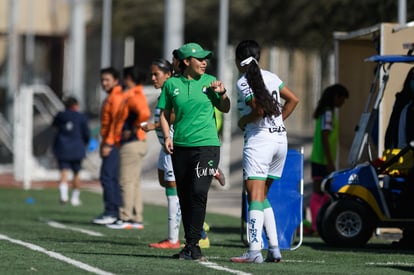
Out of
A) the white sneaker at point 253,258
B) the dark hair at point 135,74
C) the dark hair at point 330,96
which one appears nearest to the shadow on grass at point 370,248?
the dark hair at point 330,96

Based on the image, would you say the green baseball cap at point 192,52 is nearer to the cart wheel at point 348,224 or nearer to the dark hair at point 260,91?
the dark hair at point 260,91

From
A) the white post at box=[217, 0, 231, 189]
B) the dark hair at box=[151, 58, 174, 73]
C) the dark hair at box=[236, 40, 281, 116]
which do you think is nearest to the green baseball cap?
the dark hair at box=[236, 40, 281, 116]

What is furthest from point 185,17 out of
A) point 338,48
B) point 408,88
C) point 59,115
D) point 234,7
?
point 408,88

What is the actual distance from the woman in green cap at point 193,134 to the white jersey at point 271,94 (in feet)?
0.74

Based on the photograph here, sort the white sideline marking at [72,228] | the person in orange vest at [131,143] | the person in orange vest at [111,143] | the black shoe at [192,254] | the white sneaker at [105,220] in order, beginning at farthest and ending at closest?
the white sneaker at [105,220] → the person in orange vest at [111,143] → the person in orange vest at [131,143] → the white sideline marking at [72,228] → the black shoe at [192,254]

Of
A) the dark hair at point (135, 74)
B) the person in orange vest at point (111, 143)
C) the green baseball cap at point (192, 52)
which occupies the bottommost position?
the person in orange vest at point (111, 143)

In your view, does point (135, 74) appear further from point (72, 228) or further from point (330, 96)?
point (330, 96)

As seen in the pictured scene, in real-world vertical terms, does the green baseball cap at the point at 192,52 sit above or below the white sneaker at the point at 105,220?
above

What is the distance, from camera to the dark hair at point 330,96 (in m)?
17.1

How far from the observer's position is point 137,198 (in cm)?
1872

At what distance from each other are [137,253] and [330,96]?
467 centimetres

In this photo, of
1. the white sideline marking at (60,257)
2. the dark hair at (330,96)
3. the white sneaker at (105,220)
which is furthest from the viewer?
the white sneaker at (105,220)

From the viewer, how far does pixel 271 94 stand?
40.6 ft

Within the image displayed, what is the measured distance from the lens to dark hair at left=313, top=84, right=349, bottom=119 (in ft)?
56.0
